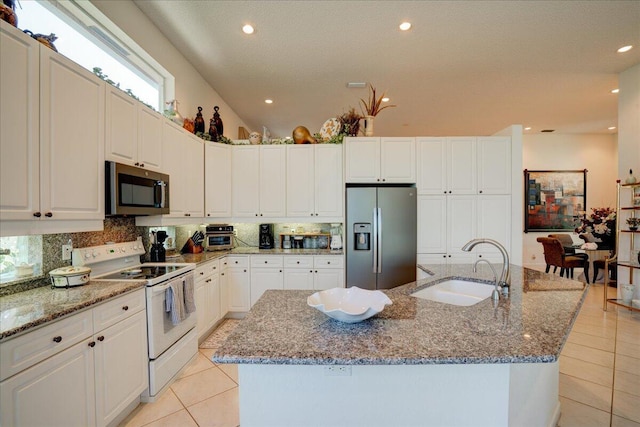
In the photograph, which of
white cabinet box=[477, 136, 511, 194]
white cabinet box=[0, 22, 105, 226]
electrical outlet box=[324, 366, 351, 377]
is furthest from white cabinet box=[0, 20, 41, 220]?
white cabinet box=[477, 136, 511, 194]

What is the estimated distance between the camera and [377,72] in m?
3.57

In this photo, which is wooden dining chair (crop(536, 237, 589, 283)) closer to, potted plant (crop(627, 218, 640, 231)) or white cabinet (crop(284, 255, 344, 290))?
potted plant (crop(627, 218, 640, 231))

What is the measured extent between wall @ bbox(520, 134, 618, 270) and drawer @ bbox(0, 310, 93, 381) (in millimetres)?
7825

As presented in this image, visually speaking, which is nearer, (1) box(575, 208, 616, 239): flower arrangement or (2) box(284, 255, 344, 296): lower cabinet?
(2) box(284, 255, 344, 296): lower cabinet

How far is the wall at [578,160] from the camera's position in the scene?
6.27 m

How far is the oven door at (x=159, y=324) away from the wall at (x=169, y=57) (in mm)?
2236

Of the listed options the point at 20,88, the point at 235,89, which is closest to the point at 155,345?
the point at 20,88

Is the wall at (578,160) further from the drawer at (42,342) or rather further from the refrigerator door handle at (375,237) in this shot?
the drawer at (42,342)

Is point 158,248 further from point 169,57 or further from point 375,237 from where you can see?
point 375,237

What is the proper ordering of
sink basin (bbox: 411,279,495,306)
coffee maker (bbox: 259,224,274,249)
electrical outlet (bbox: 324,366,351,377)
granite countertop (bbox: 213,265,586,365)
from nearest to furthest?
granite countertop (bbox: 213,265,586,365), electrical outlet (bbox: 324,366,351,377), sink basin (bbox: 411,279,495,306), coffee maker (bbox: 259,224,274,249)

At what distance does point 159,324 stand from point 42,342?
0.83m

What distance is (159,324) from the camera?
206 centimetres

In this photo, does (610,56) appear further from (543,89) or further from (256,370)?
(256,370)

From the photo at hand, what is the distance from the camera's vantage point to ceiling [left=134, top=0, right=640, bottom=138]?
8.30 feet
